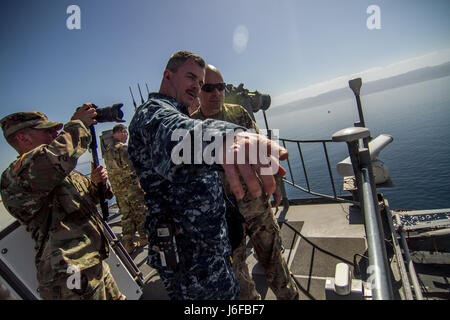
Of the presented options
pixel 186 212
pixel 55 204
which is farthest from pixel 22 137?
pixel 186 212

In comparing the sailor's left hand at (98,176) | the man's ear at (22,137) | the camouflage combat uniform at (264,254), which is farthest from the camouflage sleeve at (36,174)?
the camouflage combat uniform at (264,254)

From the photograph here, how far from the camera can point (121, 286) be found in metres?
3.19

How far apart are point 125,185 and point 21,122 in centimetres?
A: 395

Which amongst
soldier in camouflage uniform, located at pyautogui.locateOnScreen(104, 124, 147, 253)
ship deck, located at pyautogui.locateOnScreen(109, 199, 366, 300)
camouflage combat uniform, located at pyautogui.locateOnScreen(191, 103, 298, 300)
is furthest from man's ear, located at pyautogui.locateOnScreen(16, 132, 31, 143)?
soldier in camouflage uniform, located at pyautogui.locateOnScreen(104, 124, 147, 253)

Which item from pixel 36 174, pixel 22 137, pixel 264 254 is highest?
pixel 22 137

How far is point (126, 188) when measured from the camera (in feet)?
19.0

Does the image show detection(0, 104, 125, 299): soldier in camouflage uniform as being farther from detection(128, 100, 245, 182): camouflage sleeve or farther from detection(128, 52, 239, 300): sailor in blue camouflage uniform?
detection(128, 100, 245, 182): camouflage sleeve

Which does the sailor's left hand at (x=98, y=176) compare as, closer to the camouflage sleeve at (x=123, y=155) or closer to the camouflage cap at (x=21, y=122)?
the camouflage cap at (x=21, y=122)

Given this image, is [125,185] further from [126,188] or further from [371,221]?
[371,221]

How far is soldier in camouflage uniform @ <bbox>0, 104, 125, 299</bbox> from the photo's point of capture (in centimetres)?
182

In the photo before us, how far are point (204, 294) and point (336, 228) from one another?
12.1 feet

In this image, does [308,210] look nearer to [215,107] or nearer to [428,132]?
[215,107]

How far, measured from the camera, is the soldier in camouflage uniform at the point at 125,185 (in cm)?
558
